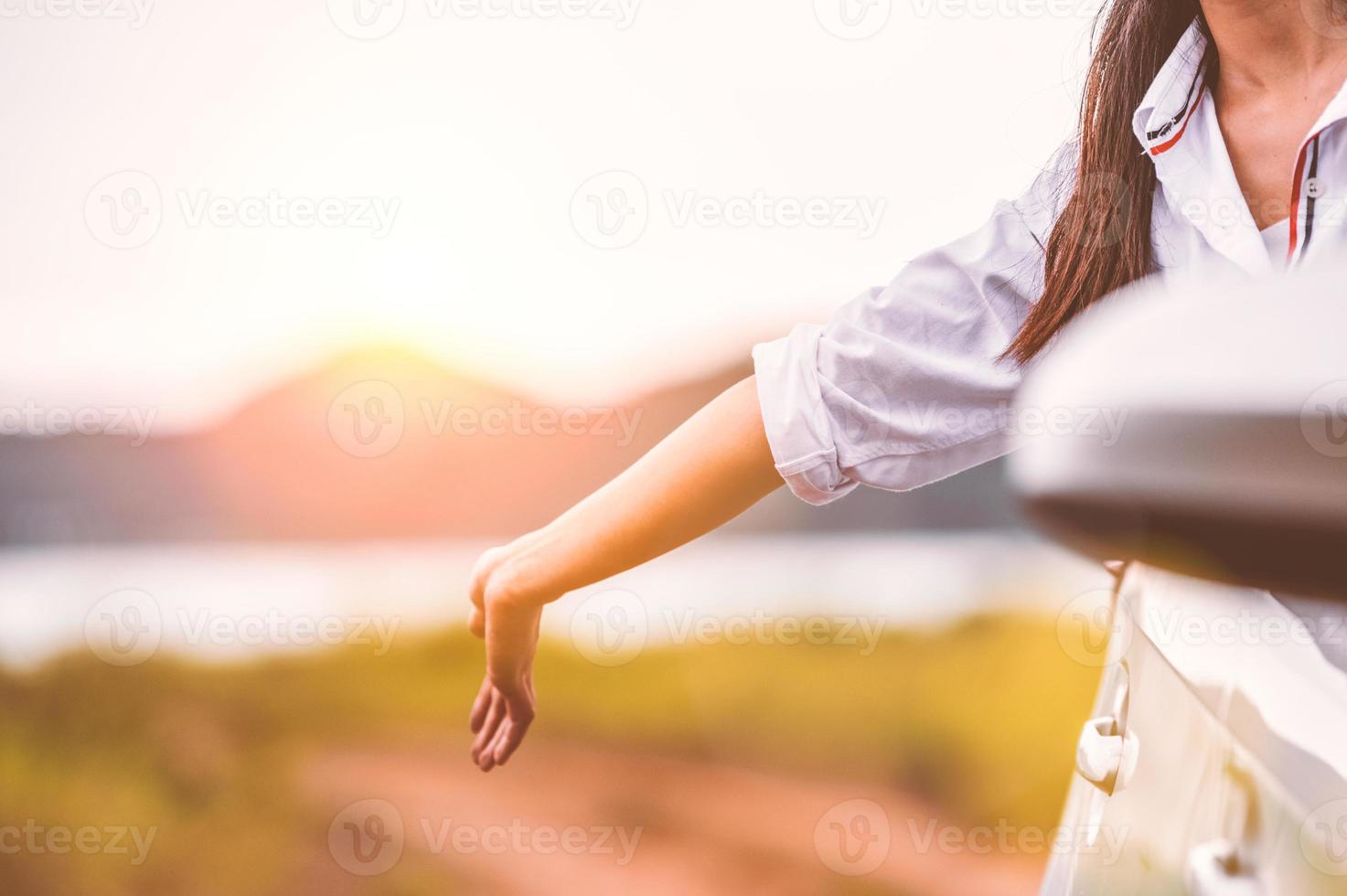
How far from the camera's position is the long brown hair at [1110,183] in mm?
991

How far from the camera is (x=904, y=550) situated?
415 cm

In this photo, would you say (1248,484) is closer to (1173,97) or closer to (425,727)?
(1173,97)

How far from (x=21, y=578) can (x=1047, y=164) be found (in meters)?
3.58

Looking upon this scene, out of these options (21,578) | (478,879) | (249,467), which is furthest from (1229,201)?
(21,578)

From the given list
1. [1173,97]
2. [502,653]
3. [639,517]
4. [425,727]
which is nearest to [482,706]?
[502,653]

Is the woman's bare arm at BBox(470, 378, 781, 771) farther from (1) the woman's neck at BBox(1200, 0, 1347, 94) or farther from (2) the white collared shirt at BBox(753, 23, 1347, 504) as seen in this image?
(1) the woman's neck at BBox(1200, 0, 1347, 94)

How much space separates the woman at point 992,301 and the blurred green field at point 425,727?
73.9 inches

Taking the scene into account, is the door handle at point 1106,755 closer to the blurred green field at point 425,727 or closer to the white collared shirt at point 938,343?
the white collared shirt at point 938,343

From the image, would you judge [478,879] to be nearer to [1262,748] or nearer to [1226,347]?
[1262,748]

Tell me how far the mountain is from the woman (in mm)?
1430

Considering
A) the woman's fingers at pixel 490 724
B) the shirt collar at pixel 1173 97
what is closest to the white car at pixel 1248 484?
the shirt collar at pixel 1173 97

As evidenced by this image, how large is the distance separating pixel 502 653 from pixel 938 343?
57 cm

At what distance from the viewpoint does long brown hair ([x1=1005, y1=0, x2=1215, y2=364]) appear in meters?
0.99

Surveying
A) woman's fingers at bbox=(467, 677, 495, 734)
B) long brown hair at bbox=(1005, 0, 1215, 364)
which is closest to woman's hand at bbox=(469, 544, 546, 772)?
woman's fingers at bbox=(467, 677, 495, 734)
